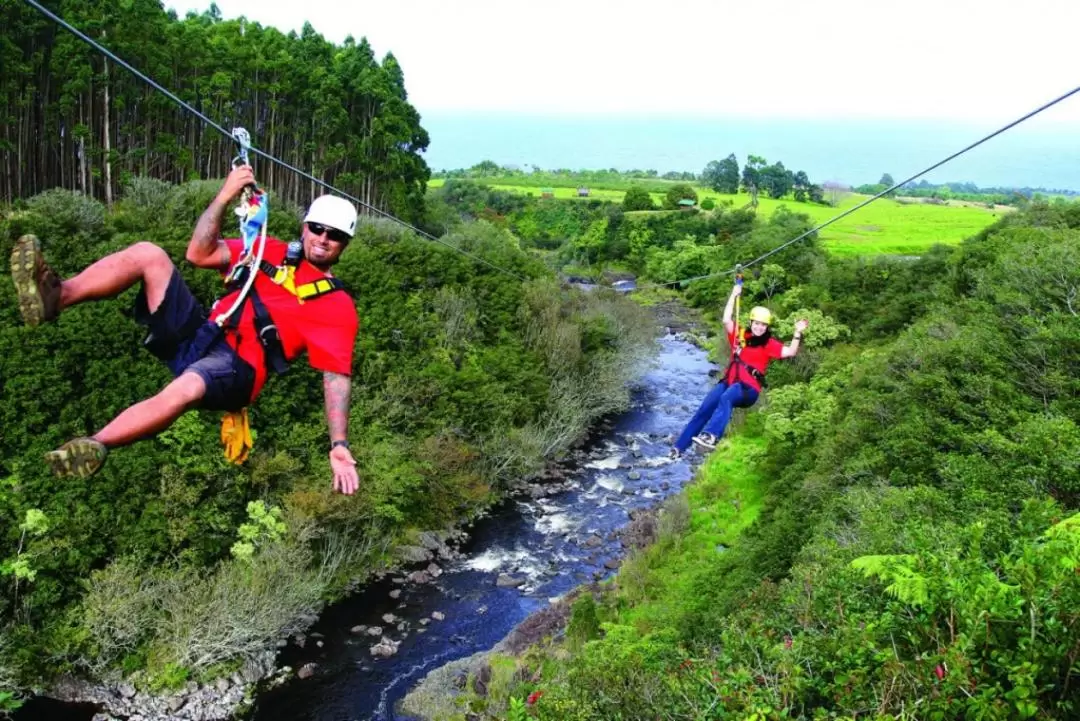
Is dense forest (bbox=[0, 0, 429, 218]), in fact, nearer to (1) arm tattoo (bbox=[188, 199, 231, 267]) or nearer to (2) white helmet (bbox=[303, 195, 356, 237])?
(1) arm tattoo (bbox=[188, 199, 231, 267])

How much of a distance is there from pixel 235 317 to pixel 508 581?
61.7 feet

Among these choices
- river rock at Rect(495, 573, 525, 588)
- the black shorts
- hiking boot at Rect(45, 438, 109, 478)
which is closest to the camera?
hiking boot at Rect(45, 438, 109, 478)

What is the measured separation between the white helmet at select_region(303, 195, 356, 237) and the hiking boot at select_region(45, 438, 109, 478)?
65.6 inches

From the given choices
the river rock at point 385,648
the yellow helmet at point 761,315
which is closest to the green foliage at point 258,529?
the river rock at point 385,648

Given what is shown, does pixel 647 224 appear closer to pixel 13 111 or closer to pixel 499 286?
pixel 499 286

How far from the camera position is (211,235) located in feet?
14.5

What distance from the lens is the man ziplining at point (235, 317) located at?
411cm

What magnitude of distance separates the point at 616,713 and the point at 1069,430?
7481 millimetres

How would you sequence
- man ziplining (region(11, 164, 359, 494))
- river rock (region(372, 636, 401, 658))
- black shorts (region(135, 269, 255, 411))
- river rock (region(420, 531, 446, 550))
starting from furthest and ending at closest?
1. river rock (region(420, 531, 446, 550))
2. river rock (region(372, 636, 401, 658))
3. black shorts (region(135, 269, 255, 411))
4. man ziplining (region(11, 164, 359, 494))

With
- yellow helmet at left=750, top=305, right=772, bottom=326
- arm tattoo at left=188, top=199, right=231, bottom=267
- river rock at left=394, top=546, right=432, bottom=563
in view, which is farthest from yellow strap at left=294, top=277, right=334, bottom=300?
river rock at left=394, top=546, right=432, bottom=563

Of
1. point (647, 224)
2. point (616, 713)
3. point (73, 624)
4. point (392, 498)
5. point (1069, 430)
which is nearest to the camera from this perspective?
point (616, 713)

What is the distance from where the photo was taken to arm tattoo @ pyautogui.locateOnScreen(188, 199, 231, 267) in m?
4.31

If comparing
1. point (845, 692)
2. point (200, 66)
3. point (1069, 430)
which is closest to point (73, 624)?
point (845, 692)

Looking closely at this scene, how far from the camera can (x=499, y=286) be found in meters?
32.7
